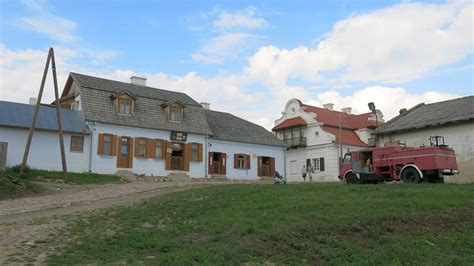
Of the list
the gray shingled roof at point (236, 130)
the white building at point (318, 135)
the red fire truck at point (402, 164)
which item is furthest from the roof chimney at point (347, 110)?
the red fire truck at point (402, 164)

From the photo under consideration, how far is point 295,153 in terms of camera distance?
57031 mm

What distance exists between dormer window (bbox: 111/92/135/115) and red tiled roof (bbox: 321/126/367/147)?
24.7 meters

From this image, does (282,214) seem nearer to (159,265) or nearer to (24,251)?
(159,265)

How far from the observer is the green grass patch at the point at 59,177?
2800 centimetres

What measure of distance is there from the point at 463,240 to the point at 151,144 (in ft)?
87.7

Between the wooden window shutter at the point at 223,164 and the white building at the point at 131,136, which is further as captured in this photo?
the wooden window shutter at the point at 223,164

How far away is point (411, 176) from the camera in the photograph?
25.1 m

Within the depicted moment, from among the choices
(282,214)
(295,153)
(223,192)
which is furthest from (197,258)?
(295,153)

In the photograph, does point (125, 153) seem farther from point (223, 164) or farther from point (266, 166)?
point (266, 166)

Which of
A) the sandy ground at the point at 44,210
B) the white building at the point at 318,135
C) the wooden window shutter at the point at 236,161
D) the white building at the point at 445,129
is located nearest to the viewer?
the sandy ground at the point at 44,210

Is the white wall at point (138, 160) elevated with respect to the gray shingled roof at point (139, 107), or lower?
lower

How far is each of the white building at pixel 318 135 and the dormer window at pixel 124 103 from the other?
2318 cm

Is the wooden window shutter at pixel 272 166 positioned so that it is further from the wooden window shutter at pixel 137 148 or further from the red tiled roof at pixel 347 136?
the wooden window shutter at pixel 137 148

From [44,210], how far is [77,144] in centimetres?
1674
